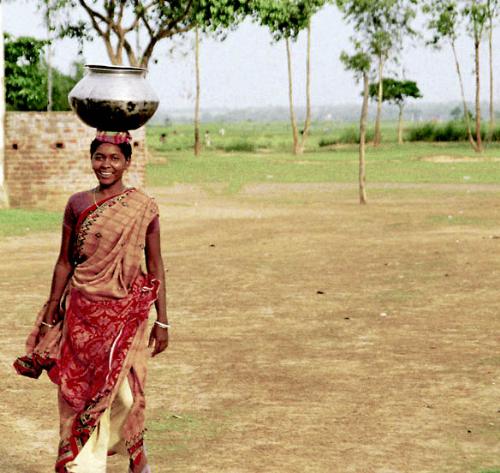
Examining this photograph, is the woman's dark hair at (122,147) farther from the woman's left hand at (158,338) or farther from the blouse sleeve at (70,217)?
the woman's left hand at (158,338)

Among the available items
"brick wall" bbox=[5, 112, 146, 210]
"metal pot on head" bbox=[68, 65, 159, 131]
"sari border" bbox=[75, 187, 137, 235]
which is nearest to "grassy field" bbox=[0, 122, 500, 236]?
"brick wall" bbox=[5, 112, 146, 210]

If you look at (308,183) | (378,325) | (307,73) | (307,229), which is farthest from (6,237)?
(307,73)

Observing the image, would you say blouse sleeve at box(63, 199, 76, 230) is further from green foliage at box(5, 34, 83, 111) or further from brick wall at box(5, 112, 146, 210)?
green foliage at box(5, 34, 83, 111)

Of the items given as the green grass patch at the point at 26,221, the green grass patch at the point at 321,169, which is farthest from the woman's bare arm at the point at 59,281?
the green grass patch at the point at 321,169

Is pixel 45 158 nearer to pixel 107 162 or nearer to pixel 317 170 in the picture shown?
pixel 317 170

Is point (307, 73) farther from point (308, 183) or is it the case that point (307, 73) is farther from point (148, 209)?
point (148, 209)

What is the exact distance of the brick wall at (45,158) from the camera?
900 inches

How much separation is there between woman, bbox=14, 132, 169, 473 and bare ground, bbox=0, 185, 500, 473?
0.81 metres

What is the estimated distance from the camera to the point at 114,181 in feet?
17.1

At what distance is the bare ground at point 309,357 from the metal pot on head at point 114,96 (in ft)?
5.74

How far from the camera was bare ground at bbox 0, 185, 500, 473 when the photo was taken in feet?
20.8

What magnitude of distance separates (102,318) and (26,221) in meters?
15.2

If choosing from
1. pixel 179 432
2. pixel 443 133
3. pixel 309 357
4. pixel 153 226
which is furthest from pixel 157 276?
pixel 443 133

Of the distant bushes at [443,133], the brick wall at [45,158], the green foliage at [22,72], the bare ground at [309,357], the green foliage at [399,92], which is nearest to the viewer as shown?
the bare ground at [309,357]
